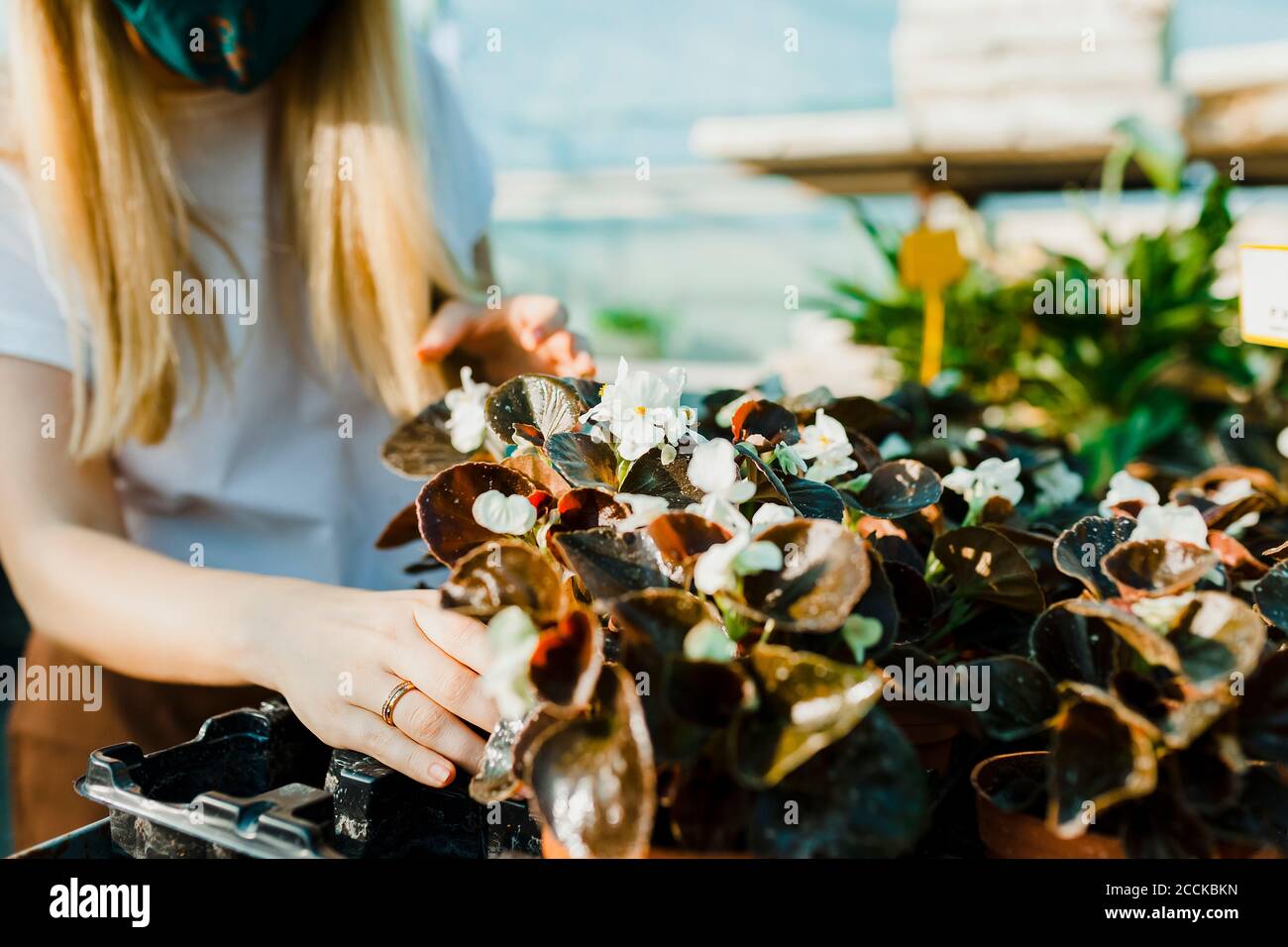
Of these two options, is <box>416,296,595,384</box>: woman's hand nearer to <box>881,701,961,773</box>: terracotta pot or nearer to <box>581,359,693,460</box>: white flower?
<box>581,359,693,460</box>: white flower

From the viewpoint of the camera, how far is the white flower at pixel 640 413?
1.44 feet

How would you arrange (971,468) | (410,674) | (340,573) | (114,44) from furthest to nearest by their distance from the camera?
(340,573) < (114,44) < (971,468) < (410,674)

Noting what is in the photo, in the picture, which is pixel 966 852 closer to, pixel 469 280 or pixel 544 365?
pixel 544 365

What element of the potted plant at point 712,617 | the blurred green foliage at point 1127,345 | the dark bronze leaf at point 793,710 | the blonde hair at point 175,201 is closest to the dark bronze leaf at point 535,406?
the potted plant at point 712,617

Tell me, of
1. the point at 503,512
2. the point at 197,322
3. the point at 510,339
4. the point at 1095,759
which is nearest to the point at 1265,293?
the point at 1095,759

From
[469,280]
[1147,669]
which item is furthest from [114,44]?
[1147,669]

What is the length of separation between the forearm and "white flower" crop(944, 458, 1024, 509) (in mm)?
363

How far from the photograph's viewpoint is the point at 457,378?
0.95 metres

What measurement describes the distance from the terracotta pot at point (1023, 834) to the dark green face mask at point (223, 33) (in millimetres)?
786

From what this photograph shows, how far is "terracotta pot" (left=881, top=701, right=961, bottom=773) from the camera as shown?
443mm

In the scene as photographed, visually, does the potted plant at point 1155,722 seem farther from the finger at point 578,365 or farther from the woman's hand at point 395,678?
the finger at point 578,365

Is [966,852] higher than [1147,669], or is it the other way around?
[1147,669]

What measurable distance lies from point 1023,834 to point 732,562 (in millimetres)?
180

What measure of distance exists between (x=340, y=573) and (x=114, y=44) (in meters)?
0.52
